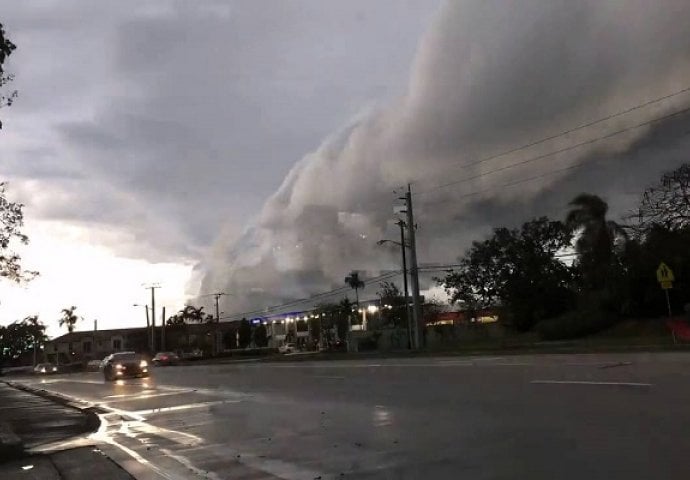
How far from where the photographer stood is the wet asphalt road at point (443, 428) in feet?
25.4

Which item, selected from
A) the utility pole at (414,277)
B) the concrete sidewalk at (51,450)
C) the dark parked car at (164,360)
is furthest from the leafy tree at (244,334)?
the concrete sidewalk at (51,450)

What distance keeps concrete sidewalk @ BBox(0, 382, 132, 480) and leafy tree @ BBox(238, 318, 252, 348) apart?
355 ft

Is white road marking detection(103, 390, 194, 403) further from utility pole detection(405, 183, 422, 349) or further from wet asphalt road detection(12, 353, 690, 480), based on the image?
utility pole detection(405, 183, 422, 349)

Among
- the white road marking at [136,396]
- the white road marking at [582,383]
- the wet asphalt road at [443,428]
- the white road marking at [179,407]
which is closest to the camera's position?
the wet asphalt road at [443,428]

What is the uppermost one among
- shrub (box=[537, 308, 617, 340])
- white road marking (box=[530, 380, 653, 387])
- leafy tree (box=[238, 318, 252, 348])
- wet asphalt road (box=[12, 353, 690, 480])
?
leafy tree (box=[238, 318, 252, 348])

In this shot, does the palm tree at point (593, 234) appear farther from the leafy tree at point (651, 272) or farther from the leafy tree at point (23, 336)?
the leafy tree at point (23, 336)

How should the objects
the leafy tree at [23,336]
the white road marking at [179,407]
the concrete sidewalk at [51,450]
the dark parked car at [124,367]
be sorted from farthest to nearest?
the leafy tree at [23,336] < the dark parked car at [124,367] < the white road marking at [179,407] < the concrete sidewalk at [51,450]

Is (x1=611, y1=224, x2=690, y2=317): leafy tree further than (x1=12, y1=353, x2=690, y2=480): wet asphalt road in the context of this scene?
Yes

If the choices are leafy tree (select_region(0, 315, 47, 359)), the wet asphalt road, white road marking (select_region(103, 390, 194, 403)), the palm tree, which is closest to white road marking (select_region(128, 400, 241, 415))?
the wet asphalt road

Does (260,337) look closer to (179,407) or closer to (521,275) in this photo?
(521,275)

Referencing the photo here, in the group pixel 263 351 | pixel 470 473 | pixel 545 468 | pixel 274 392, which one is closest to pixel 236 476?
pixel 470 473

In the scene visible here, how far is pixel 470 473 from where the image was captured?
24.3 ft

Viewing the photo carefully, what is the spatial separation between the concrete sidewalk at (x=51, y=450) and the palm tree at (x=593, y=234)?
42318 millimetres

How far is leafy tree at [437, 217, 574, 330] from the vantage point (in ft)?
195
